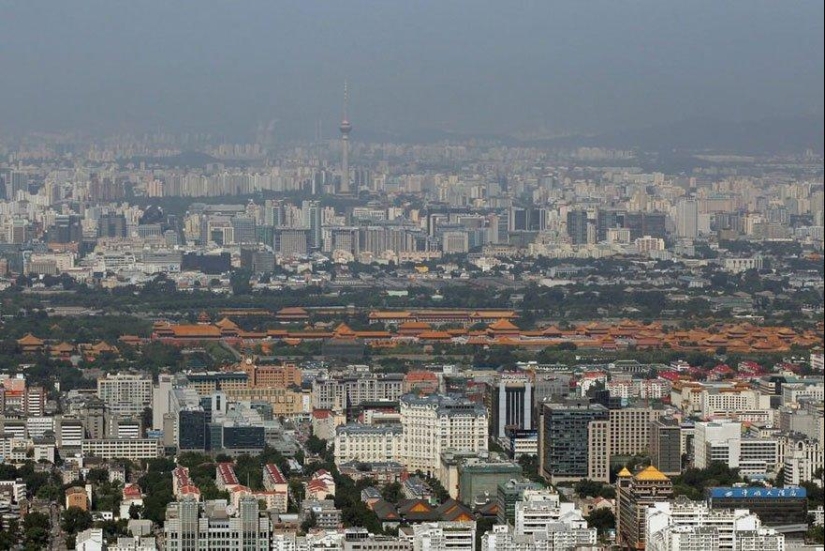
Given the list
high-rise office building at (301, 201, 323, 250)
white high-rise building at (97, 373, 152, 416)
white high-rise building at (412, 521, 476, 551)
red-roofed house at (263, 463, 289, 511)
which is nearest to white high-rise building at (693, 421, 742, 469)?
red-roofed house at (263, 463, 289, 511)

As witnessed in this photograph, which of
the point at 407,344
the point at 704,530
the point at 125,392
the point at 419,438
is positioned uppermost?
the point at 704,530

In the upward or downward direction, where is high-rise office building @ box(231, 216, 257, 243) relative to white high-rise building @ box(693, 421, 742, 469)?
downward

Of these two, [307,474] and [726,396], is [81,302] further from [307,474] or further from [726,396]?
[307,474]

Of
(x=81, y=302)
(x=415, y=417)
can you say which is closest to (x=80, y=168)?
(x=81, y=302)

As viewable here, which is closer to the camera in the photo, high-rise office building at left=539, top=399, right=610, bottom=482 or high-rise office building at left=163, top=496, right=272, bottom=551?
high-rise office building at left=163, top=496, right=272, bottom=551

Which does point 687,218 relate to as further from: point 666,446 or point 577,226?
point 666,446

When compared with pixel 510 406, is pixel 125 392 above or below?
below

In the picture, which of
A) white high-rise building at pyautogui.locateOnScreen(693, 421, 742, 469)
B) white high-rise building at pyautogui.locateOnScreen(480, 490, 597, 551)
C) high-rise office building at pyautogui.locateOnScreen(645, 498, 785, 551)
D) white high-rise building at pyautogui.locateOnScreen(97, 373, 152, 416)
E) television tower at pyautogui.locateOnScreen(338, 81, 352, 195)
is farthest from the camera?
television tower at pyautogui.locateOnScreen(338, 81, 352, 195)

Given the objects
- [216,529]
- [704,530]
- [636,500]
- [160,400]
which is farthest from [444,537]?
[160,400]

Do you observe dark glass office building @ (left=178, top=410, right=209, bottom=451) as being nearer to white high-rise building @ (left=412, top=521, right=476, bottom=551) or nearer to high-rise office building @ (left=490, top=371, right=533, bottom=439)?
high-rise office building @ (left=490, top=371, right=533, bottom=439)
